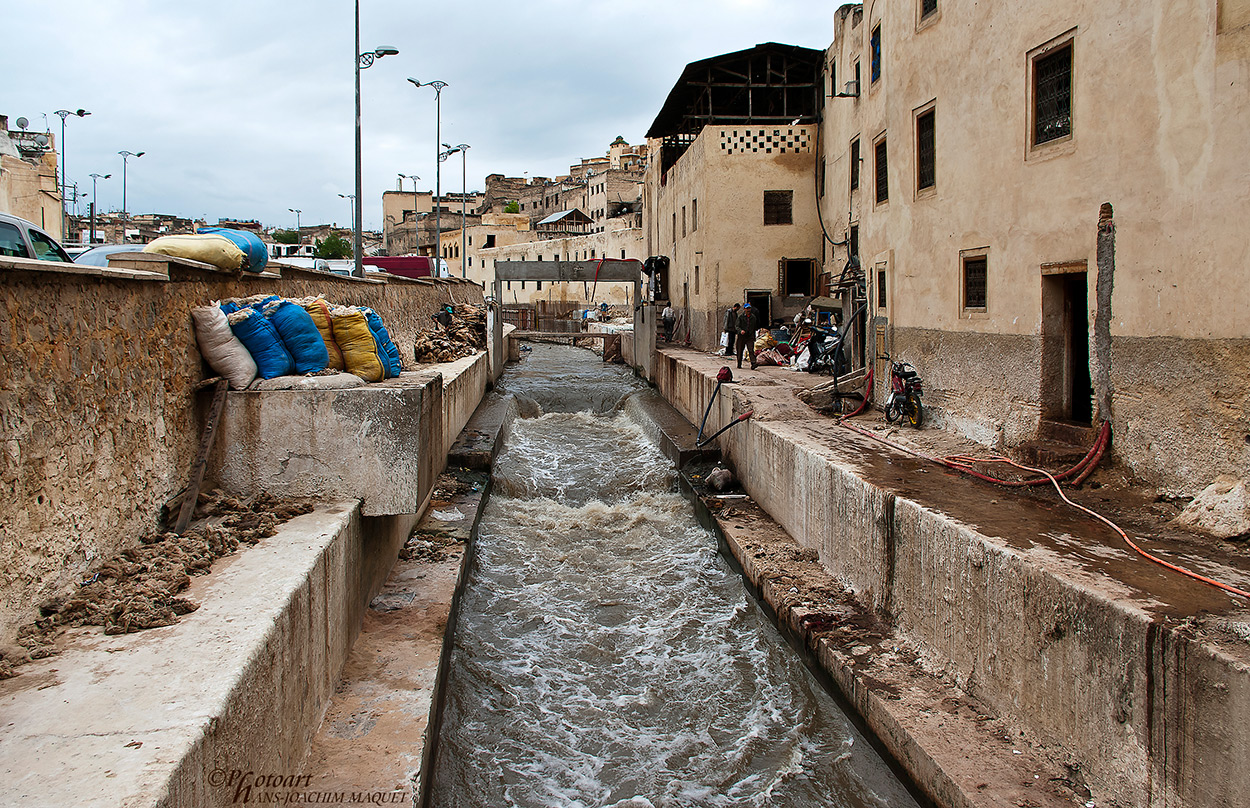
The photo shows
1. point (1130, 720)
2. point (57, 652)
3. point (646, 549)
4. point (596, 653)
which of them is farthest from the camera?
point (646, 549)

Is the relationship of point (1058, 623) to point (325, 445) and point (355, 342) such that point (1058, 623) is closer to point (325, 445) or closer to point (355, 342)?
point (325, 445)

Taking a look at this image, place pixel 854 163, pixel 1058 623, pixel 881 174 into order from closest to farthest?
pixel 1058 623 → pixel 881 174 → pixel 854 163

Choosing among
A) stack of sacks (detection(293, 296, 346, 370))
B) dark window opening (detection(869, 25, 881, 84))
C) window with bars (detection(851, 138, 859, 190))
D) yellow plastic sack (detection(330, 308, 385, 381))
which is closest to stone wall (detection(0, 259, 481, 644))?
stack of sacks (detection(293, 296, 346, 370))

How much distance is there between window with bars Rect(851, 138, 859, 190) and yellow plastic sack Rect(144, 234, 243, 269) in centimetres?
1416

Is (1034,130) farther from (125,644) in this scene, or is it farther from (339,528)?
(125,644)

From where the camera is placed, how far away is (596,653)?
22.8 feet

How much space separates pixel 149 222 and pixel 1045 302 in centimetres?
9311

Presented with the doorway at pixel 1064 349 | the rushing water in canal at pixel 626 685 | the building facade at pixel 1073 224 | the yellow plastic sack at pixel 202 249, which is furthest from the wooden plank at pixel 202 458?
the doorway at pixel 1064 349

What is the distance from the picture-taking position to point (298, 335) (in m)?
5.93

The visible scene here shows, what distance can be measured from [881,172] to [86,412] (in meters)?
10.9

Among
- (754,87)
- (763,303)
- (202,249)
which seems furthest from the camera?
(754,87)

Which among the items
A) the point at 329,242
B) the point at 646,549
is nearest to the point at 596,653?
the point at 646,549

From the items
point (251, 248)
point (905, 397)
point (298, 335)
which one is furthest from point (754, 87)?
point (298, 335)

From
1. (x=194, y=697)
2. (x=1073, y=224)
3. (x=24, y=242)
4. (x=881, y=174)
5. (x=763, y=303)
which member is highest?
(x=881, y=174)
